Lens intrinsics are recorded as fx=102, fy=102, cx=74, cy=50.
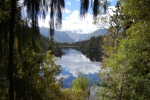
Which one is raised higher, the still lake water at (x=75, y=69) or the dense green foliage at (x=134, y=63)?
the dense green foliage at (x=134, y=63)

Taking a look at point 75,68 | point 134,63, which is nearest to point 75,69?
point 75,68

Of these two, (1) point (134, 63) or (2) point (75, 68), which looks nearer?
(1) point (134, 63)

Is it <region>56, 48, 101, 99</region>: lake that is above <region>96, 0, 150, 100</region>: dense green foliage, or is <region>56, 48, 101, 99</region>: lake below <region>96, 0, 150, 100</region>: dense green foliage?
below

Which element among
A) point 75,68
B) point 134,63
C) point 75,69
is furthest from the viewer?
point 75,68

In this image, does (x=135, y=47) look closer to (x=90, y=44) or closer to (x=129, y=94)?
(x=129, y=94)

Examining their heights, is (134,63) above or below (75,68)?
above

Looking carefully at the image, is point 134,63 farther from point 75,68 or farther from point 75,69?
point 75,68

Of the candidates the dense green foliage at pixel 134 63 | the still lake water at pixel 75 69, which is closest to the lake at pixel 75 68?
the still lake water at pixel 75 69

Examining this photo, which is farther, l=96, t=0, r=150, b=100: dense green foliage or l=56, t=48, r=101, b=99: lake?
l=56, t=48, r=101, b=99: lake

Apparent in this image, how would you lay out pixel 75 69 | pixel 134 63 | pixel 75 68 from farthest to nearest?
pixel 75 68, pixel 75 69, pixel 134 63

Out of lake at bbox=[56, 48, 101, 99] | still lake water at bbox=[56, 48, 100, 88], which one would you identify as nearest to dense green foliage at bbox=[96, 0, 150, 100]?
lake at bbox=[56, 48, 101, 99]

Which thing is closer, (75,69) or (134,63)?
(134,63)

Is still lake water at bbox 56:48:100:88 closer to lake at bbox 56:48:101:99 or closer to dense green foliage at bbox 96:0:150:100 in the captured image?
lake at bbox 56:48:101:99

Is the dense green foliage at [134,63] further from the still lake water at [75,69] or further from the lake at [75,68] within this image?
the still lake water at [75,69]
